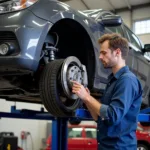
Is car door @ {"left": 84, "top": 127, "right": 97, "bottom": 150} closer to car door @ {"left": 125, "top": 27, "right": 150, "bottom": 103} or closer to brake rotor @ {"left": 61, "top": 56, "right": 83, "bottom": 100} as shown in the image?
car door @ {"left": 125, "top": 27, "right": 150, "bottom": 103}

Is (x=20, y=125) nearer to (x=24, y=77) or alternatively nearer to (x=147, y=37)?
(x=147, y=37)

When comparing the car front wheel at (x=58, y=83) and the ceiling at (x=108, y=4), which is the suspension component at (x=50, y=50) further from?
the ceiling at (x=108, y=4)

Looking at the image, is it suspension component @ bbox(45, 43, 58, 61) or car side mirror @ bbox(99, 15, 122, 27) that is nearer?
suspension component @ bbox(45, 43, 58, 61)

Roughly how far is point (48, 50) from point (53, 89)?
0.33 metres

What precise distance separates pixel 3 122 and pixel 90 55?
19.4 feet

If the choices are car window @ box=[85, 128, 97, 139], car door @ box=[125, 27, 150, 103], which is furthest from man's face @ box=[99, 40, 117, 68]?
car window @ box=[85, 128, 97, 139]

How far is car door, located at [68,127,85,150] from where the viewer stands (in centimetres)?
673

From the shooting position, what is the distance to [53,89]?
1951mm

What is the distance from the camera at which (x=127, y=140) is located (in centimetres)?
163

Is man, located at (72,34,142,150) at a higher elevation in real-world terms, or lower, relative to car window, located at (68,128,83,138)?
higher

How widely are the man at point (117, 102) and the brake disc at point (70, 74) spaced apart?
19 cm

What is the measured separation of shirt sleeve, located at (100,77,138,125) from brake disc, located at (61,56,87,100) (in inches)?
17.4

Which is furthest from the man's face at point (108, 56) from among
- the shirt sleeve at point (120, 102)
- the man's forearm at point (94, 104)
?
the man's forearm at point (94, 104)

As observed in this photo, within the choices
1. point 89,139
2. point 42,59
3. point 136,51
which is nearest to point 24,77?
point 42,59
